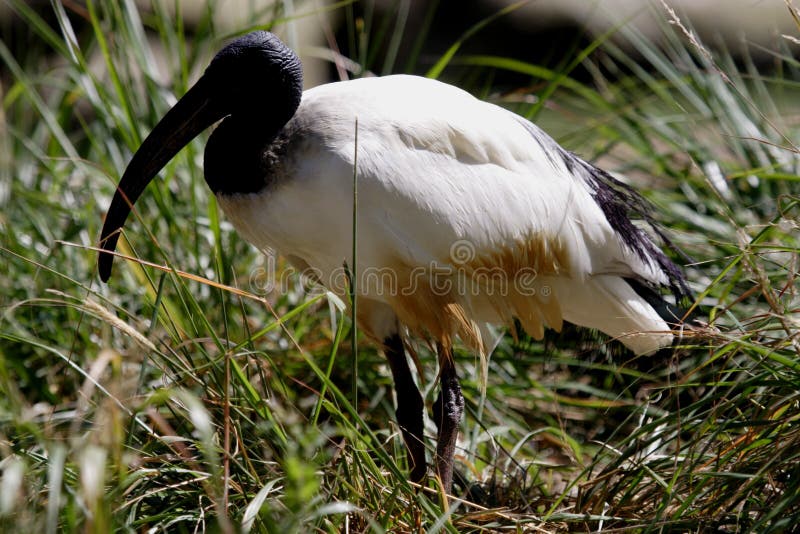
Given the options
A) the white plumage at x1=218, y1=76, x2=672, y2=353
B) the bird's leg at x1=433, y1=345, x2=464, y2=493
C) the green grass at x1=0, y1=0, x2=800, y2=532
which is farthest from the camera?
the bird's leg at x1=433, y1=345, x2=464, y2=493

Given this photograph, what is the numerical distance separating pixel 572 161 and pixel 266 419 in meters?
1.26

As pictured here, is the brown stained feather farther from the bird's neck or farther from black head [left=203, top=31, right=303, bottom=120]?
black head [left=203, top=31, right=303, bottom=120]

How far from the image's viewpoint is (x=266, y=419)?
6.57 ft

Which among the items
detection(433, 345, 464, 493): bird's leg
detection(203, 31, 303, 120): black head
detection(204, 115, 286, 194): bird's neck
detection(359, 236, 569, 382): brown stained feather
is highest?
detection(203, 31, 303, 120): black head

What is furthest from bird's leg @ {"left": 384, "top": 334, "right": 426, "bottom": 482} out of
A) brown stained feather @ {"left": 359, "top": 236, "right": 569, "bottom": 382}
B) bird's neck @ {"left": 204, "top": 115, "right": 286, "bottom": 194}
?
bird's neck @ {"left": 204, "top": 115, "right": 286, "bottom": 194}

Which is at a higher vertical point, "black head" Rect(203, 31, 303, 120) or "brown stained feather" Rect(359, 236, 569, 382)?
"black head" Rect(203, 31, 303, 120)

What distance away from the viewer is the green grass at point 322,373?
6.10 feet

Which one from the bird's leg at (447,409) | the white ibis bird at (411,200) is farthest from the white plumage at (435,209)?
the bird's leg at (447,409)

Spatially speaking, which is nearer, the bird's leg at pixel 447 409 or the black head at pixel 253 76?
the black head at pixel 253 76

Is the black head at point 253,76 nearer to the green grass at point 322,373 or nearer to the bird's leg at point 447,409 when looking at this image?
the green grass at point 322,373

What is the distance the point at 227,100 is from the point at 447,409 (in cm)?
110

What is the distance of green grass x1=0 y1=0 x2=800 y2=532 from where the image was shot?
1.86 meters

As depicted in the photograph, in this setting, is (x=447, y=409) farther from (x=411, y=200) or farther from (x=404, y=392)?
(x=411, y=200)

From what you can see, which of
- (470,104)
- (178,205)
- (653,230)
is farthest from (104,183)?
(653,230)
